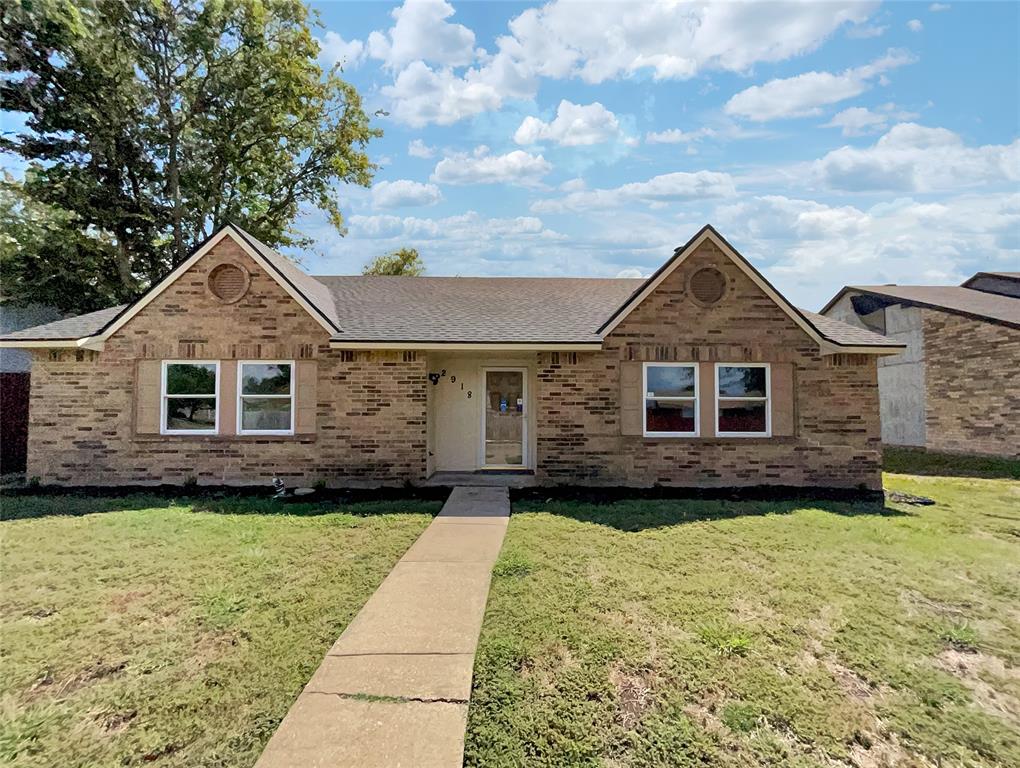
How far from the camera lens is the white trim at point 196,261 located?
33.3ft

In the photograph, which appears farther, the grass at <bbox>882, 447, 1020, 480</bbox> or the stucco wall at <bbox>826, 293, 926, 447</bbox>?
the stucco wall at <bbox>826, 293, 926, 447</bbox>

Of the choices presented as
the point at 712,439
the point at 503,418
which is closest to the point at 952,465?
the point at 712,439

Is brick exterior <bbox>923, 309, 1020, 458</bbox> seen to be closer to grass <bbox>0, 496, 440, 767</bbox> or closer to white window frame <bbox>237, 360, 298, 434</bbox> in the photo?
grass <bbox>0, 496, 440, 767</bbox>

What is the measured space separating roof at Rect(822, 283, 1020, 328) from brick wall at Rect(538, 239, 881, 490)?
8.17 metres

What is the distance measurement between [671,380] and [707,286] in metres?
1.97

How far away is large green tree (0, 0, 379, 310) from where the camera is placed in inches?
677

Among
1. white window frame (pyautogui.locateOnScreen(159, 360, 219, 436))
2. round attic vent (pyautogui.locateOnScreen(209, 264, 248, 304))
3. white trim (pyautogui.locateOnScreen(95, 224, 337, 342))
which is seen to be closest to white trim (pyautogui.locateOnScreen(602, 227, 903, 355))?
white trim (pyautogui.locateOnScreen(95, 224, 337, 342))

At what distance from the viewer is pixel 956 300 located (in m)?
17.8

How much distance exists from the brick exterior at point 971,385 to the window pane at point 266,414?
18.0 metres

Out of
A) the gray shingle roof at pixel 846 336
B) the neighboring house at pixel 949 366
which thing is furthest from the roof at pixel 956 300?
the gray shingle roof at pixel 846 336

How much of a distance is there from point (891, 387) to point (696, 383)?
12.0m

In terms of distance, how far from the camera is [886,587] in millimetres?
5328

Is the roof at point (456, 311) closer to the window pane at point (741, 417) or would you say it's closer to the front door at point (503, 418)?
the front door at point (503, 418)

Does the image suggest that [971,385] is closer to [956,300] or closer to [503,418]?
[956,300]
